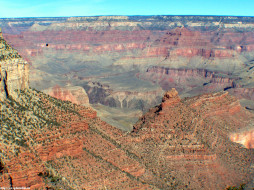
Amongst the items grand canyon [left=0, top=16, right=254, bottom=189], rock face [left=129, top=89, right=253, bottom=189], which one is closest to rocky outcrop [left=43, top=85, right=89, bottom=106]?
grand canyon [left=0, top=16, right=254, bottom=189]

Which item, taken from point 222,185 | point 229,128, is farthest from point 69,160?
point 229,128

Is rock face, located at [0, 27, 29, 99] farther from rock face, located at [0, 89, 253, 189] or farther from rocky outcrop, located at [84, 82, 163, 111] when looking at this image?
rocky outcrop, located at [84, 82, 163, 111]

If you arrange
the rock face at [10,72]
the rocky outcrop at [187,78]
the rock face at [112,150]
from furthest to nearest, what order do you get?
the rocky outcrop at [187,78] < the rock face at [10,72] < the rock face at [112,150]

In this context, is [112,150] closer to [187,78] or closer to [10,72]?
[10,72]

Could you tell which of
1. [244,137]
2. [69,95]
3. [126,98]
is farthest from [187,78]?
[244,137]

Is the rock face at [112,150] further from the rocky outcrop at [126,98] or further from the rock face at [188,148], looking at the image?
the rocky outcrop at [126,98]

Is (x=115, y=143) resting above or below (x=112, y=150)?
below

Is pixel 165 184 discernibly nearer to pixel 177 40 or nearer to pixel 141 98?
pixel 141 98

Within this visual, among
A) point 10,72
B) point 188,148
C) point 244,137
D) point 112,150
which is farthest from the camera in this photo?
point 244,137

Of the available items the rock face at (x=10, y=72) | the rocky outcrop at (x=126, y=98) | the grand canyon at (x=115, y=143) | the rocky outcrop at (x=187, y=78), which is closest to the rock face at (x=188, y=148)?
the grand canyon at (x=115, y=143)
